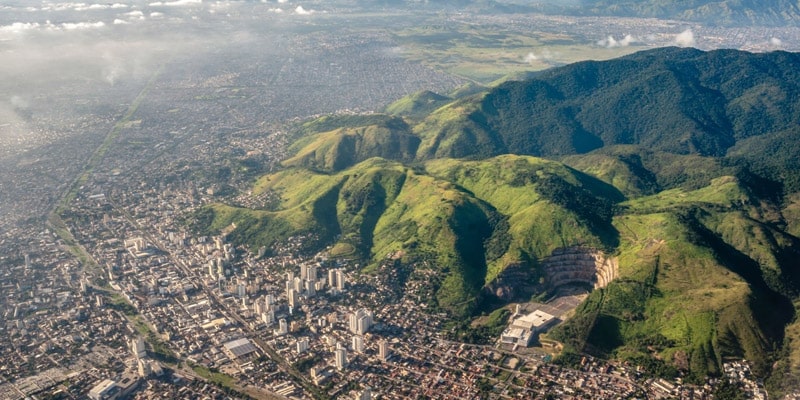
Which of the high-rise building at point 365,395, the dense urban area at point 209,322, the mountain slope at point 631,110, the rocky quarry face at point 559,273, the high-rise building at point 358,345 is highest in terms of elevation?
the mountain slope at point 631,110

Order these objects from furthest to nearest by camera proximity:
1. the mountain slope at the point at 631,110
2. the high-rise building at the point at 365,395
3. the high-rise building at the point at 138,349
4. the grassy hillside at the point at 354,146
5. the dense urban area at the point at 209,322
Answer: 1. the mountain slope at the point at 631,110
2. the grassy hillside at the point at 354,146
3. the high-rise building at the point at 138,349
4. the dense urban area at the point at 209,322
5. the high-rise building at the point at 365,395

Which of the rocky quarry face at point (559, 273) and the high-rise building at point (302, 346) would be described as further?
the rocky quarry face at point (559, 273)

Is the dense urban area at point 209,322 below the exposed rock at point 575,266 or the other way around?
below

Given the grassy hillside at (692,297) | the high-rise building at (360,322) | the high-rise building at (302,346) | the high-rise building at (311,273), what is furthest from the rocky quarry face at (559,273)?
the high-rise building at (302,346)

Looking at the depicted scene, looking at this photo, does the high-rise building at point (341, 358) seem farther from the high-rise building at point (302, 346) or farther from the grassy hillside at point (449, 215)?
the grassy hillside at point (449, 215)

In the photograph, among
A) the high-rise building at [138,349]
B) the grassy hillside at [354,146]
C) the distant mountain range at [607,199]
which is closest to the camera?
the high-rise building at [138,349]

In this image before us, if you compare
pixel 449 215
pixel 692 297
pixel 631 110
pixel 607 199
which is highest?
pixel 631 110

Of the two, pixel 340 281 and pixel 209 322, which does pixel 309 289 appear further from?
pixel 209 322

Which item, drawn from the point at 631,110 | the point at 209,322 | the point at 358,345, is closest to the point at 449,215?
the point at 358,345
